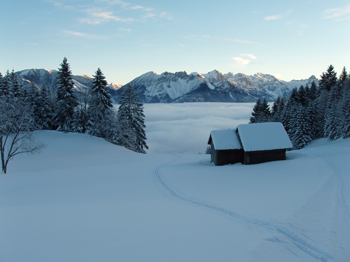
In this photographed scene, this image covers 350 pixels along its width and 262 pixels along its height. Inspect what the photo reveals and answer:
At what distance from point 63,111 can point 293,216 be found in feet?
132

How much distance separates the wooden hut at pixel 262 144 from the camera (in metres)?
26.8

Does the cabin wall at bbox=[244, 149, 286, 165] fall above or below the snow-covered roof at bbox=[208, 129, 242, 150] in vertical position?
below

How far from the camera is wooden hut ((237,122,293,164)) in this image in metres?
26.8

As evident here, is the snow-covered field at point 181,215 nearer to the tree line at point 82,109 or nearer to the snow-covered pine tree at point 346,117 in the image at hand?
the tree line at point 82,109

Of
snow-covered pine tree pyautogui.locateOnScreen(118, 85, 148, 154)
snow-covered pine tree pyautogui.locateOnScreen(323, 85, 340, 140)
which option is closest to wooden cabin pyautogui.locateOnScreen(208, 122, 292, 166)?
snow-covered pine tree pyautogui.locateOnScreen(118, 85, 148, 154)

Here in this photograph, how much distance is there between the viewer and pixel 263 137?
2789cm

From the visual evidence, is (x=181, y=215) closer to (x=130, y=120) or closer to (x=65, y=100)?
(x=130, y=120)

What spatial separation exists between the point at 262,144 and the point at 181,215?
64.4ft

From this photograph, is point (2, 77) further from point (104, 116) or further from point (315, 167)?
point (315, 167)

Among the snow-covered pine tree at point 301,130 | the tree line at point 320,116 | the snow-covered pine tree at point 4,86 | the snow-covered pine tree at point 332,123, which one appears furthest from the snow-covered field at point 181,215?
the snow-covered pine tree at point 4,86

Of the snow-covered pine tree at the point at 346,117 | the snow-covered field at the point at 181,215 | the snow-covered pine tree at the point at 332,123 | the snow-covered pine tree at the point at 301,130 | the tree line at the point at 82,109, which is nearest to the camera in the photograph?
the snow-covered field at the point at 181,215

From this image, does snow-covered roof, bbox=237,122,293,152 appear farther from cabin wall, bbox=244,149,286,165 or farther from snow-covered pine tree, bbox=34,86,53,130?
snow-covered pine tree, bbox=34,86,53,130

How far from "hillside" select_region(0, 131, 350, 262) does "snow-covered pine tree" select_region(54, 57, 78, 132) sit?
65.8 ft

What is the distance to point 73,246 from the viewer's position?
7.21 meters
